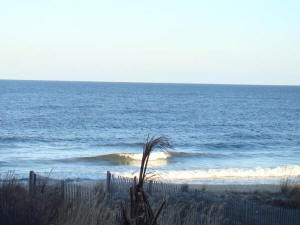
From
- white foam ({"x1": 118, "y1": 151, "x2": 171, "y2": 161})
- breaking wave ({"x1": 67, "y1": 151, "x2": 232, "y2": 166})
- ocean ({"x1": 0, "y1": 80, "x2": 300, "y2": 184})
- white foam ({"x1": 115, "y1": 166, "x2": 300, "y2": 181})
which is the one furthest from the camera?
white foam ({"x1": 118, "y1": 151, "x2": 171, "y2": 161})

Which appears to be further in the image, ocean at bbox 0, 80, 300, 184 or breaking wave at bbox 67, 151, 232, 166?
breaking wave at bbox 67, 151, 232, 166

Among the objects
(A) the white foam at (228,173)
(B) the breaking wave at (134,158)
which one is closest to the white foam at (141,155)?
(B) the breaking wave at (134,158)

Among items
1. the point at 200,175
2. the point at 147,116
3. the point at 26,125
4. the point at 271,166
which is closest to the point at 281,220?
the point at 200,175

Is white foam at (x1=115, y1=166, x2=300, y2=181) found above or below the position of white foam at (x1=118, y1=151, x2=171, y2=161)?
above

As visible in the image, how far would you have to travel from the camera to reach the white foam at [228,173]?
2758cm

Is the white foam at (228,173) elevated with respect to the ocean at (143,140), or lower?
elevated

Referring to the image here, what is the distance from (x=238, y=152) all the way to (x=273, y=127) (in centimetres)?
2359

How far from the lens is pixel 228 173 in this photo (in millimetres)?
28938

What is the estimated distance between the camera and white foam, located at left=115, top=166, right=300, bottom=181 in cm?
2758

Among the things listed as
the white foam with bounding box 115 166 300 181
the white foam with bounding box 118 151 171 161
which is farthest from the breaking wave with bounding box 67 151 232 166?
the white foam with bounding box 115 166 300 181

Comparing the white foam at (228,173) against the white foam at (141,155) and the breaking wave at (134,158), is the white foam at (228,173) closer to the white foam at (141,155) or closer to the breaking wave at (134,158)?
the breaking wave at (134,158)

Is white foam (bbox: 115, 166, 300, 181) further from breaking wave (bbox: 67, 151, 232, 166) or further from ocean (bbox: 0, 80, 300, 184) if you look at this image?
breaking wave (bbox: 67, 151, 232, 166)

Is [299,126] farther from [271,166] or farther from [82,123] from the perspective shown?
[271,166]

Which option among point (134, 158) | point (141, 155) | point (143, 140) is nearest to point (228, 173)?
point (134, 158)
